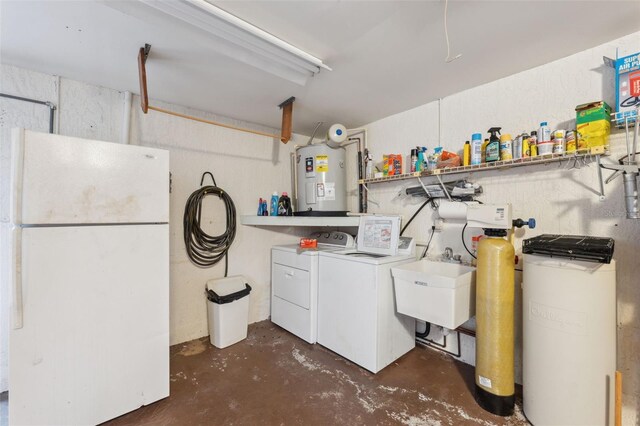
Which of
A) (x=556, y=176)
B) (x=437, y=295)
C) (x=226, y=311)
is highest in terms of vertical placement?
(x=556, y=176)

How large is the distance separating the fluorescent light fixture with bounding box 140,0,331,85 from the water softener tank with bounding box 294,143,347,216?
3.37 ft

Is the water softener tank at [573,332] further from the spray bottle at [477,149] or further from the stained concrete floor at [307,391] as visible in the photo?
the spray bottle at [477,149]

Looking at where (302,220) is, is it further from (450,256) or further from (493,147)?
(493,147)

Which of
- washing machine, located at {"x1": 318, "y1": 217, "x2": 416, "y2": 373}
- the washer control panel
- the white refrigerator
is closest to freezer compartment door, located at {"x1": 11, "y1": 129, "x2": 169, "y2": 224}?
the white refrigerator

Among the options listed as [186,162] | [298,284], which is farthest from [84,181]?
[298,284]

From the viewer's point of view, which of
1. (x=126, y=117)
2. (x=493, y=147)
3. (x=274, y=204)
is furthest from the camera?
(x=274, y=204)

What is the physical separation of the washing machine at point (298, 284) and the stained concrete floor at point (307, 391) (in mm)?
253

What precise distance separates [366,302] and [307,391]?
75cm

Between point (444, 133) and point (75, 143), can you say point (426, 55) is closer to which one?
point (444, 133)

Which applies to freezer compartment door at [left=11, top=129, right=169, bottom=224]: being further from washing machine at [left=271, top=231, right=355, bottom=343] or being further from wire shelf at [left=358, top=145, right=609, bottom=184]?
wire shelf at [left=358, top=145, right=609, bottom=184]

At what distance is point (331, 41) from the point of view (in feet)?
5.20

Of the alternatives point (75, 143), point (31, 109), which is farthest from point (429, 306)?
point (31, 109)

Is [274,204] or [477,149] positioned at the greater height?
[477,149]

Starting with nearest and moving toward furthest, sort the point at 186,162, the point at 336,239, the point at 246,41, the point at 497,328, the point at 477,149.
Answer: the point at 246,41 < the point at 497,328 < the point at 477,149 < the point at 186,162 < the point at 336,239
